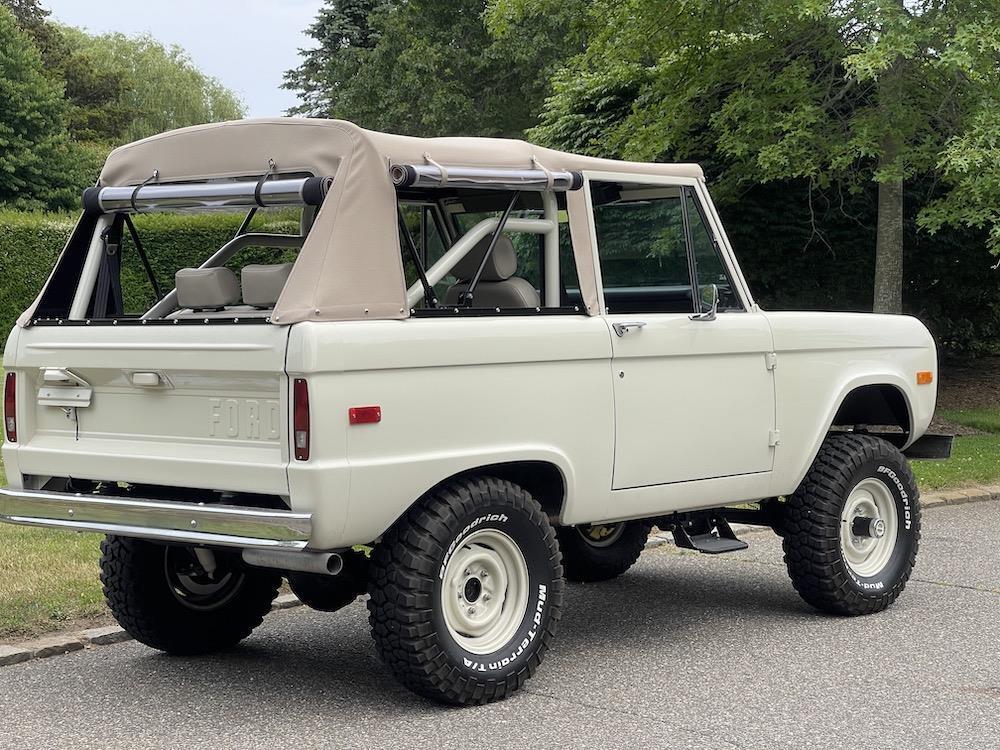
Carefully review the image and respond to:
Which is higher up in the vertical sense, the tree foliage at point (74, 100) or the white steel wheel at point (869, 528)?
the tree foliage at point (74, 100)

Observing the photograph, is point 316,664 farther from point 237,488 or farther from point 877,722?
point 877,722

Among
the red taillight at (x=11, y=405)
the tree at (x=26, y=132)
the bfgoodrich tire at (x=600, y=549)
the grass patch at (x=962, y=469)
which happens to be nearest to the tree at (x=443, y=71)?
the tree at (x=26, y=132)

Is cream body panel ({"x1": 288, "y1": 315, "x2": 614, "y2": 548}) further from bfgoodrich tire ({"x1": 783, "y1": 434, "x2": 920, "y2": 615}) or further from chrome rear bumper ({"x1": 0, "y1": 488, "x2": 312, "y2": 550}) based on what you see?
bfgoodrich tire ({"x1": 783, "y1": 434, "x2": 920, "y2": 615})

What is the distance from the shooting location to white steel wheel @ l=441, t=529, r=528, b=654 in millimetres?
5512

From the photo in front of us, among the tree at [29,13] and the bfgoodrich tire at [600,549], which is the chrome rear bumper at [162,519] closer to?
the bfgoodrich tire at [600,549]

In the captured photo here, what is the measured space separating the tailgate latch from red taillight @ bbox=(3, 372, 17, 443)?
17 centimetres

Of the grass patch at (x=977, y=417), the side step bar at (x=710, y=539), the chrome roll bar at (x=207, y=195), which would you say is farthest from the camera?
the grass patch at (x=977, y=417)

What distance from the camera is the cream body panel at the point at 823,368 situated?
6.84m

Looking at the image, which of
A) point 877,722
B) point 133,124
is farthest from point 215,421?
point 133,124

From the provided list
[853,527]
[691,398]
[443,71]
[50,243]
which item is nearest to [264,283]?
[691,398]

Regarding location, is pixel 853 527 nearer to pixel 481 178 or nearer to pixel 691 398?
pixel 691 398

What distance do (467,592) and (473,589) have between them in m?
0.03

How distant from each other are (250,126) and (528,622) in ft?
7.63

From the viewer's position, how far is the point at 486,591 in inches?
223
